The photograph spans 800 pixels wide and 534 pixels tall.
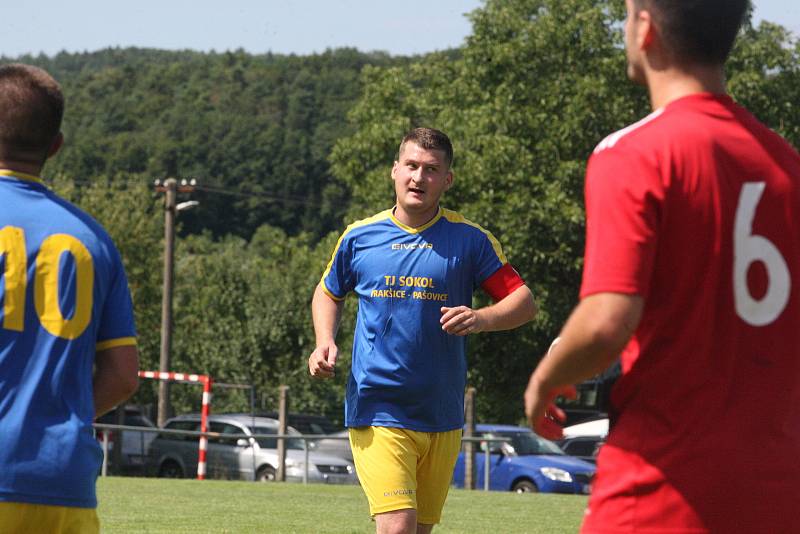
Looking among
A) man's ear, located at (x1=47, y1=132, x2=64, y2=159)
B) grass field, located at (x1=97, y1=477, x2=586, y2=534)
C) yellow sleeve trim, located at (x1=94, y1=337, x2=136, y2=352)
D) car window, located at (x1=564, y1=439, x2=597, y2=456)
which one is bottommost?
car window, located at (x1=564, y1=439, x2=597, y2=456)

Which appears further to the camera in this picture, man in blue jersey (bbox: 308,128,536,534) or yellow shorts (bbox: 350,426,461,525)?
man in blue jersey (bbox: 308,128,536,534)

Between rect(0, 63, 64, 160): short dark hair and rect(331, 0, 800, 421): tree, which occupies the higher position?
rect(331, 0, 800, 421): tree

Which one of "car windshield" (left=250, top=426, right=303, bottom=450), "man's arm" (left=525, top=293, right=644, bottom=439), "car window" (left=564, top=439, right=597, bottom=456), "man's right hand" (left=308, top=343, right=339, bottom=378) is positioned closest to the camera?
"man's arm" (left=525, top=293, right=644, bottom=439)

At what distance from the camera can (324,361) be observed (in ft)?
21.4

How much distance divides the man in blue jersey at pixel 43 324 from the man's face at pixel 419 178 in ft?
11.4

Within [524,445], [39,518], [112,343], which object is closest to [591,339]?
[112,343]

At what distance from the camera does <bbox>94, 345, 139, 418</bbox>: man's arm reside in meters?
3.75

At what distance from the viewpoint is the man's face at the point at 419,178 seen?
7066 mm

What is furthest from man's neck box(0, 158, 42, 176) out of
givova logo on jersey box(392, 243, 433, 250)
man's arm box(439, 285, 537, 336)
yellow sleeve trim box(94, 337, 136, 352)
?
givova logo on jersey box(392, 243, 433, 250)

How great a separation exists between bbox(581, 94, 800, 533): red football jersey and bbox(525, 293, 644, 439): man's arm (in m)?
0.06

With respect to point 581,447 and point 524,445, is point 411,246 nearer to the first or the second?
point 524,445

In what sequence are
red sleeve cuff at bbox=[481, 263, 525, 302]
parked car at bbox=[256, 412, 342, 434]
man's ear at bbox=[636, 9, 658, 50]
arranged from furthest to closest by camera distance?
Result: parked car at bbox=[256, 412, 342, 434]
red sleeve cuff at bbox=[481, 263, 525, 302]
man's ear at bbox=[636, 9, 658, 50]

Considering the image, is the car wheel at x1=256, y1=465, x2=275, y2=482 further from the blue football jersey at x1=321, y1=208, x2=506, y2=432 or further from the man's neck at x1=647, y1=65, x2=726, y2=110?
the man's neck at x1=647, y1=65, x2=726, y2=110

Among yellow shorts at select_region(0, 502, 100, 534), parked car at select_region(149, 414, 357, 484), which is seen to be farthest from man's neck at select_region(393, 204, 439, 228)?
parked car at select_region(149, 414, 357, 484)
